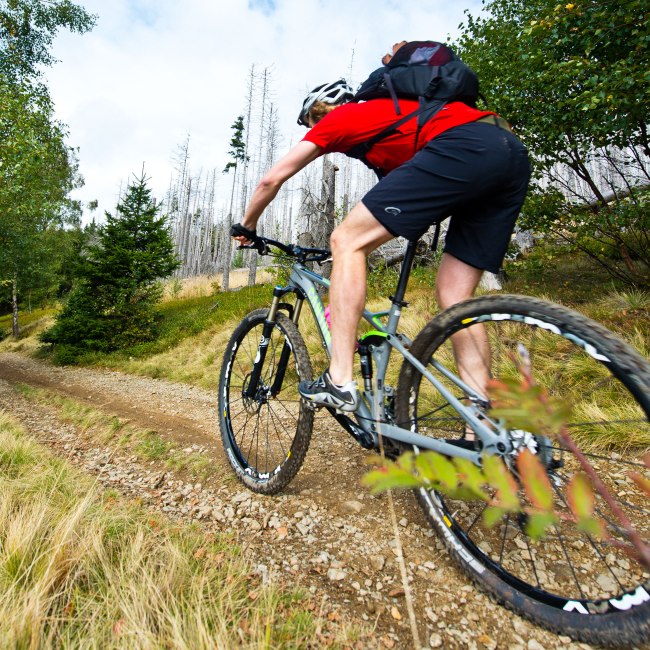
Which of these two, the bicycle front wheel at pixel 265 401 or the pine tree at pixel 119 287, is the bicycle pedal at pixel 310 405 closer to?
the bicycle front wheel at pixel 265 401

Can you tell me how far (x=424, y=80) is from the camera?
71.3 inches

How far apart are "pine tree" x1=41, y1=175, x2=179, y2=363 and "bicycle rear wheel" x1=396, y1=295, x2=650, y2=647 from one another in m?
10.6

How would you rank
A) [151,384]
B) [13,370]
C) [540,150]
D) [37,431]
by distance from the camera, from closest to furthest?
1. [37,431]
2. [540,150]
3. [151,384]
4. [13,370]

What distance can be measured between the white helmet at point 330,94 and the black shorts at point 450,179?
0.73m

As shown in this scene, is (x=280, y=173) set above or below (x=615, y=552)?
above

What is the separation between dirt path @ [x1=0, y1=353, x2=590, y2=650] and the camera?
4.84ft

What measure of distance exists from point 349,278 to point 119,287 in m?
11.3

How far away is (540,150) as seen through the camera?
5.98 m

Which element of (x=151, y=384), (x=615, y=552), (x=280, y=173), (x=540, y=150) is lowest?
(x=151, y=384)

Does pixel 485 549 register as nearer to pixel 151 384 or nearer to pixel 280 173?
pixel 280 173

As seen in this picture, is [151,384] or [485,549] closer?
[485,549]

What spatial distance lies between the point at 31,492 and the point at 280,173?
2.10m

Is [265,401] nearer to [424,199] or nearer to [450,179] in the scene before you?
[424,199]

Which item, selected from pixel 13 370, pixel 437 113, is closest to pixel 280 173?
pixel 437 113
